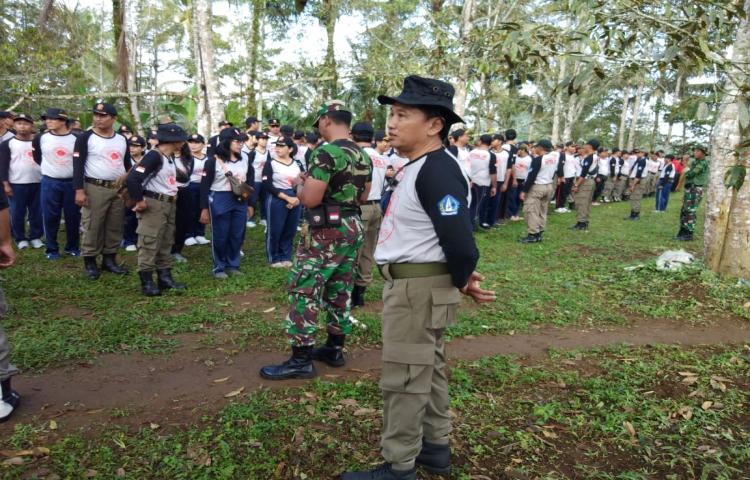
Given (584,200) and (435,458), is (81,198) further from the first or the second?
(584,200)

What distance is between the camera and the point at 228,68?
29125 millimetres

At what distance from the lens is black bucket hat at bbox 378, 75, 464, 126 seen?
243cm

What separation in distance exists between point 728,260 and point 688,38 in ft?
15.7

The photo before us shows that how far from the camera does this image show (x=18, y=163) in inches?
303

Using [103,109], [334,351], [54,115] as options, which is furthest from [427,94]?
[54,115]

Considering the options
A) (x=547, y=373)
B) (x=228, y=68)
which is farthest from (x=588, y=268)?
(x=228, y=68)

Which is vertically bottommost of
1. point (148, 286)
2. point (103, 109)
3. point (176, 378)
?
point (176, 378)

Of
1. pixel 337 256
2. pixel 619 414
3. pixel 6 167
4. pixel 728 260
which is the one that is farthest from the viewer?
pixel 6 167

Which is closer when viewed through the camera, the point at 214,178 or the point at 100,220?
the point at 100,220

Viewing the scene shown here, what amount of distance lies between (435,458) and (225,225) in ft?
16.2

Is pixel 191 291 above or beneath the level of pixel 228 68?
beneath

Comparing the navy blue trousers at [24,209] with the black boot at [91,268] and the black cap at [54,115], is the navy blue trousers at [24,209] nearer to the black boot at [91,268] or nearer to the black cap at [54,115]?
the black cap at [54,115]

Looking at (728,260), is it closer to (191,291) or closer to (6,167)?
(191,291)

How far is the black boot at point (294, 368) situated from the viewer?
155 inches
